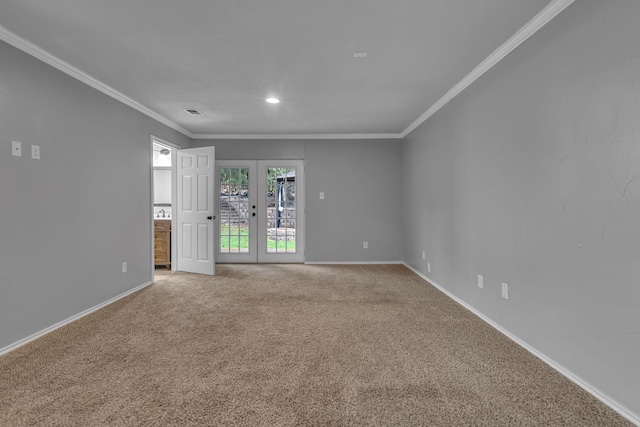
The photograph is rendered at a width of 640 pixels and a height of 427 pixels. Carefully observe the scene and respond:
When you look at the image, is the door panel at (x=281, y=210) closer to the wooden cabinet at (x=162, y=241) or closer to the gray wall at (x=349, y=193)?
the gray wall at (x=349, y=193)

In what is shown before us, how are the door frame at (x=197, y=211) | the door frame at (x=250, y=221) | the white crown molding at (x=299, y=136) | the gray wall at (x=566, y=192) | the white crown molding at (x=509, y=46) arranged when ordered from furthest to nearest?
1. the door frame at (x=250, y=221)
2. the white crown molding at (x=299, y=136)
3. the door frame at (x=197, y=211)
4. the white crown molding at (x=509, y=46)
5. the gray wall at (x=566, y=192)

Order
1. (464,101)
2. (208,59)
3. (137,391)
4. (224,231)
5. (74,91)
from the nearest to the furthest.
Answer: (137,391), (208,59), (74,91), (464,101), (224,231)

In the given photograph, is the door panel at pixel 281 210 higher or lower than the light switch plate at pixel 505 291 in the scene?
higher

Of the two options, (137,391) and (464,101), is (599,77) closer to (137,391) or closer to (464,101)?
(464,101)

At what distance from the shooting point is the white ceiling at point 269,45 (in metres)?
2.02

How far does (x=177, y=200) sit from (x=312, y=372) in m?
4.12

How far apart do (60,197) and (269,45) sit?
2.35 m

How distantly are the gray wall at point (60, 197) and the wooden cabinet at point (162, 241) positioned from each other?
1.20 metres

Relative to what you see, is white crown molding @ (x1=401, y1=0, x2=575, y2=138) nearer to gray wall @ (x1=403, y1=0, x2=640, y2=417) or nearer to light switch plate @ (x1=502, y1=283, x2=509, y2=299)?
gray wall @ (x1=403, y1=0, x2=640, y2=417)

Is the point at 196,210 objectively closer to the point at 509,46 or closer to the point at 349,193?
the point at 349,193

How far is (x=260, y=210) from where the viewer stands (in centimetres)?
579

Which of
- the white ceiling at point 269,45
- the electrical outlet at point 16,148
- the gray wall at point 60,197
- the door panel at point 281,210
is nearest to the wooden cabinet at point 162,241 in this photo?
the gray wall at point 60,197

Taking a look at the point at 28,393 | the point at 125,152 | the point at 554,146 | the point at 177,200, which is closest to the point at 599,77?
the point at 554,146

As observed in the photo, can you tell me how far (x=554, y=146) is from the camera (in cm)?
206
